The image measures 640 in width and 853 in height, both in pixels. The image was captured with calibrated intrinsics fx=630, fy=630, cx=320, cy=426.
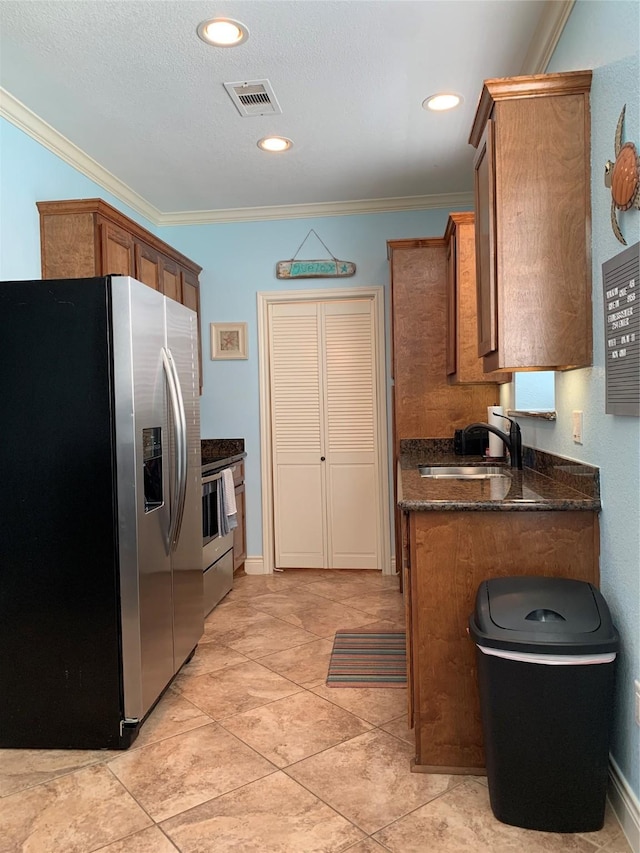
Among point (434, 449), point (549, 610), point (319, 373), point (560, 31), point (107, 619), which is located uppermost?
point (560, 31)

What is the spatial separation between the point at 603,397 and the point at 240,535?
10.4 ft

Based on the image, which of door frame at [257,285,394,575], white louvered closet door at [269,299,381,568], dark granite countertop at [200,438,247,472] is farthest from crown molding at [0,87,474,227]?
dark granite countertop at [200,438,247,472]

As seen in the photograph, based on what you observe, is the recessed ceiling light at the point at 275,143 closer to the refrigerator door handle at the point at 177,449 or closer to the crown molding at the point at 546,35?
the crown molding at the point at 546,35

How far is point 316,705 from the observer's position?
8.68 ft

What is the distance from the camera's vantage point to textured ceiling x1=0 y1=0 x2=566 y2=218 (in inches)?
93.2

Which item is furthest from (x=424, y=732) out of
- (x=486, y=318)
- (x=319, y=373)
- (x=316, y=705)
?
(x=319, y=373)

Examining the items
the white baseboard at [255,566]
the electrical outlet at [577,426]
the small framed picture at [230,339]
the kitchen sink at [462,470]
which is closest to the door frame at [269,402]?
the white baseboard at [255,566]

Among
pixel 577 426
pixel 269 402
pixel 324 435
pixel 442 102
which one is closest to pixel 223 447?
pixel 269 402

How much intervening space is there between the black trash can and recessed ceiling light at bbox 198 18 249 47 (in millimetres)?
2293

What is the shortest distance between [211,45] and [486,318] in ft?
5.13

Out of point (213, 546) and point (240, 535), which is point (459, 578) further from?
point (240, 535)

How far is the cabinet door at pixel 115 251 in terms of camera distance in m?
3.17

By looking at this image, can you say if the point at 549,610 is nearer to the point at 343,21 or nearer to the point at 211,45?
Result: the point at 343,21

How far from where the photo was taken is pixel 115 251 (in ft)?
10.8
